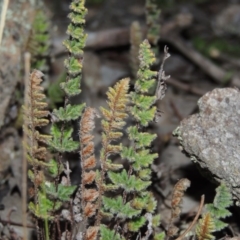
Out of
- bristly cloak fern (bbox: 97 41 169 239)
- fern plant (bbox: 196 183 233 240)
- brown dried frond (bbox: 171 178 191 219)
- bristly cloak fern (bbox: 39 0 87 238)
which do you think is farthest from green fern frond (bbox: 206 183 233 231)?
bristly cloak fern (bbox: 39 0 87 238)

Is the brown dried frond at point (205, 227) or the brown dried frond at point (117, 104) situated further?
the brown dried frond at point (205, 227)

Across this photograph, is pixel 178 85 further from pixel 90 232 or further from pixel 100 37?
pixel 90 232

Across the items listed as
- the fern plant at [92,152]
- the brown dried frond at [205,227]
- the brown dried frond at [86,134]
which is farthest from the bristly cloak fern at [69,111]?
the brown dried frond at [205,227]

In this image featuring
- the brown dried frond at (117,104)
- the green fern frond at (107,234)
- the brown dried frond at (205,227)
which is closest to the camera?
the brown dried frond at (117,104)

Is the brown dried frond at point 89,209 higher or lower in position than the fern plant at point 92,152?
lower

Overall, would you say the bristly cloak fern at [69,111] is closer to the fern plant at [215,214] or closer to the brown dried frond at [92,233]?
the brown dried frond at [92,233]

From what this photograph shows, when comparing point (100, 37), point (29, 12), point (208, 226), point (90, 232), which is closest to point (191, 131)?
point (208, 226)
